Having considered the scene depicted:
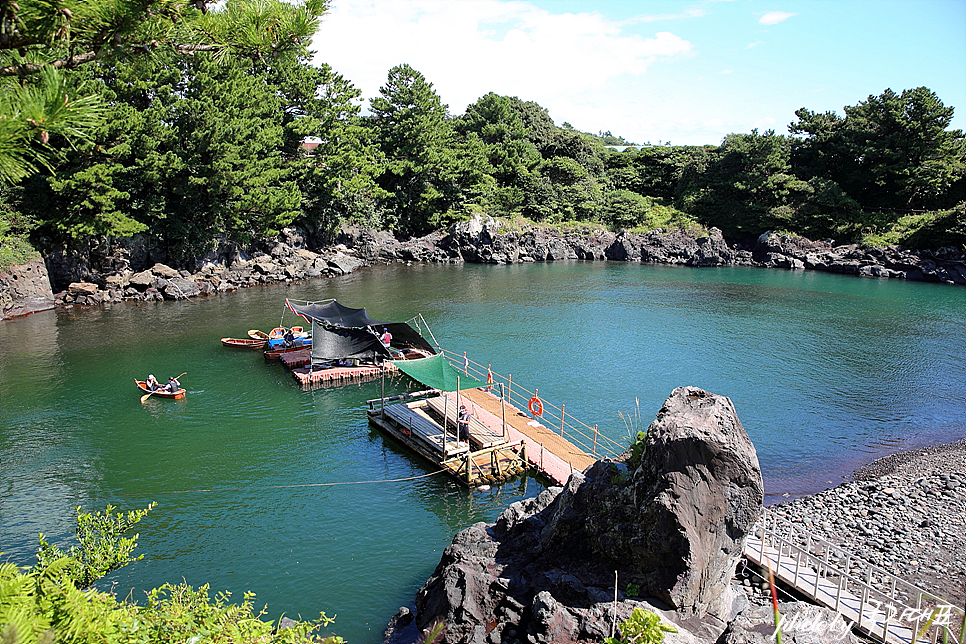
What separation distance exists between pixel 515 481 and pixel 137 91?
4177cm

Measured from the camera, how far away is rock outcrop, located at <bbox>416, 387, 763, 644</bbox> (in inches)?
395

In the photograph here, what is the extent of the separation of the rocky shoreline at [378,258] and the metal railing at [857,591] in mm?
45821

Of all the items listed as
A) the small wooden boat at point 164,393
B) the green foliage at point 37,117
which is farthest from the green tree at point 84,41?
the small wooden boat at point 164,393

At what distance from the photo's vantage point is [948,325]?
4322cm

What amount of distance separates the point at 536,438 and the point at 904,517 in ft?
37.7

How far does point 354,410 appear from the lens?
26.0 meters

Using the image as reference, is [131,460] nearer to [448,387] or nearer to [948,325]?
[448,387]

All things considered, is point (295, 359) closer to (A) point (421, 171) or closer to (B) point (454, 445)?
(B) point (454, 445)

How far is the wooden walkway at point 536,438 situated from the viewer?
19.9 metres

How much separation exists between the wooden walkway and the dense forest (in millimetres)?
26758

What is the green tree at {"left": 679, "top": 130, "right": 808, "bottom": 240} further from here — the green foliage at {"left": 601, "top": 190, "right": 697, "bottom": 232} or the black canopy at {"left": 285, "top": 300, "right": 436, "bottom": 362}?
the black canopy at {"left": 285, "top": 300, "right": 436, "bottom": 362}

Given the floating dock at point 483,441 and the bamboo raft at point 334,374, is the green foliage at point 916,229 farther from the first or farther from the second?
the bamboo raft at point 334,374

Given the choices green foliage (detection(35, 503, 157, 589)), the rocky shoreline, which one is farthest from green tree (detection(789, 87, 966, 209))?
green foliage (detection(35, 503, 157, 589))

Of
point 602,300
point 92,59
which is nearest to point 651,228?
point 602,300
